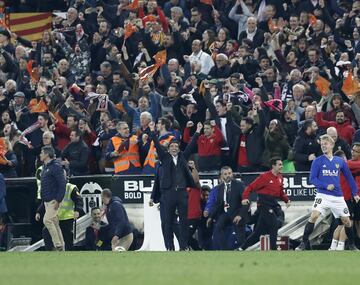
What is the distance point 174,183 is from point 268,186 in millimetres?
1632

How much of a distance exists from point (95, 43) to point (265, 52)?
183 inches

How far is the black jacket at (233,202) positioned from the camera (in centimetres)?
2523

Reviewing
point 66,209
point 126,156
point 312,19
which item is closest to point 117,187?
point 126,156

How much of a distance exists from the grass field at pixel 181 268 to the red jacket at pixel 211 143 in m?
5.19

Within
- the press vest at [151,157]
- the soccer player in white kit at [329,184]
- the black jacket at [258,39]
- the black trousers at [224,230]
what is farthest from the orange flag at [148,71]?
the soccer player in white kit at [329,184]

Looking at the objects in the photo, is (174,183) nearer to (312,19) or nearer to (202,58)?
(202,58)

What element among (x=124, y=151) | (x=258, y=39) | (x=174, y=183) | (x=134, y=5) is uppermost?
(x=134, y=5)

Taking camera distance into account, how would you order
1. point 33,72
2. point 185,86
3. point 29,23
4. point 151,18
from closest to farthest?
1. point 185,86
2. point 151,18
3. point 33,72
4. point 29,23

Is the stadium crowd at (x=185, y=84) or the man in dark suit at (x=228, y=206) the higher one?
the stadium crowd at (x=185, y=84)

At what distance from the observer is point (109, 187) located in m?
26.8

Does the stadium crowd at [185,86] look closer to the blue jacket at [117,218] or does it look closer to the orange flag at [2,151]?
the orange flag at [2,151]

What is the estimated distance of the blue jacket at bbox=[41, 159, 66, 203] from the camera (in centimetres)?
2481

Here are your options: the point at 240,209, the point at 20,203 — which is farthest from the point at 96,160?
the point at 240,209

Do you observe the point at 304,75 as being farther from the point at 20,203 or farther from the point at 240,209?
the point at 20,203
